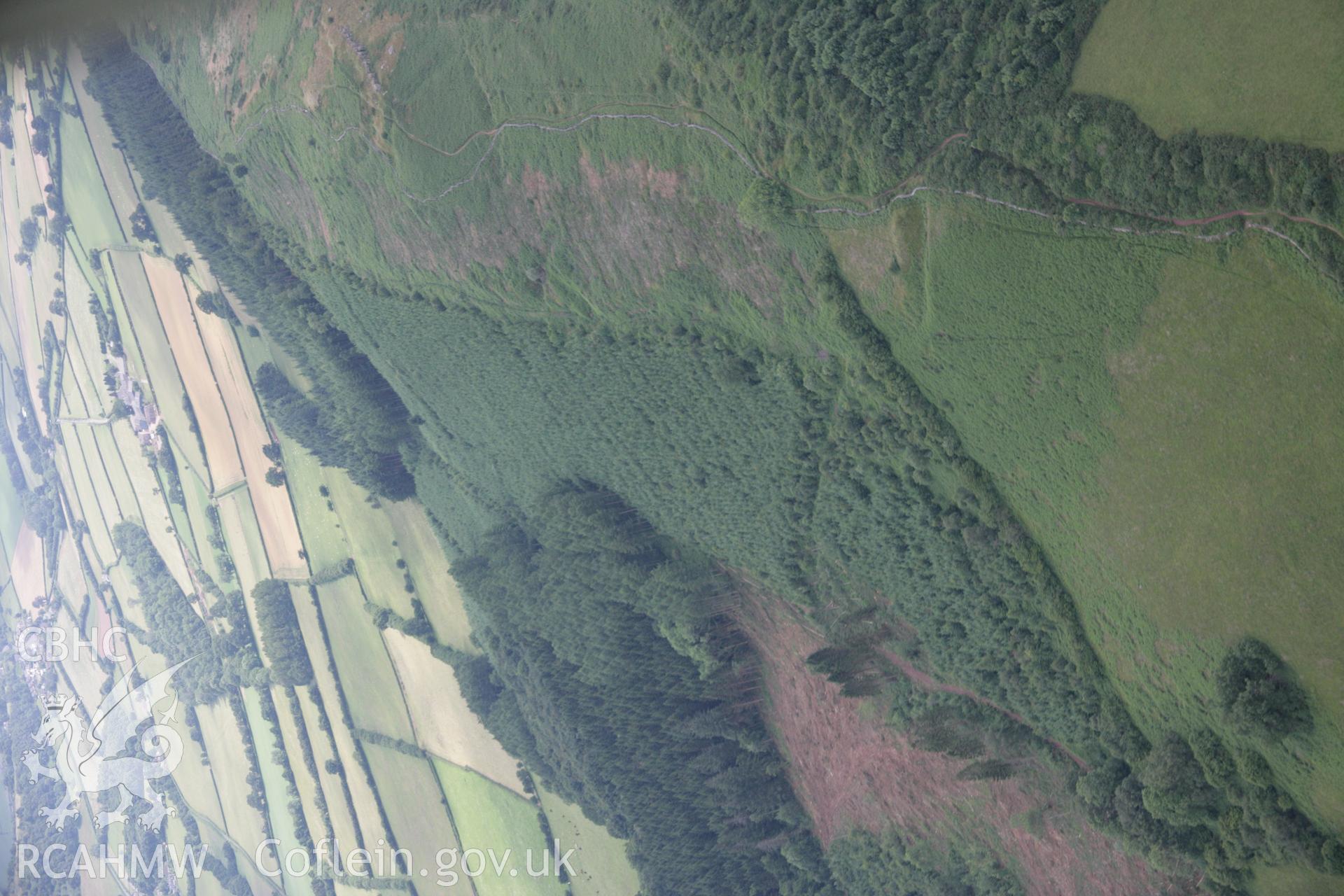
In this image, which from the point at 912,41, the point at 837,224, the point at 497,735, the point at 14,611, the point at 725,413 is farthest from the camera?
the point at 14,611

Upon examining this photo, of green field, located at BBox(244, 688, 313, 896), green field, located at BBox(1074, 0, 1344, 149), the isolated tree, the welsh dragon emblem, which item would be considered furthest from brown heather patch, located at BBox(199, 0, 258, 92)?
the isolated tree

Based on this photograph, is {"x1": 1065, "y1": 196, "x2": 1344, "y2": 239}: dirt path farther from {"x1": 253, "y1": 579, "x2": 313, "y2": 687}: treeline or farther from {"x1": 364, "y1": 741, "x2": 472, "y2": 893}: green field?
{"x1": 253, "y1": 579, "x2": 313, "y2": 687}: treeline

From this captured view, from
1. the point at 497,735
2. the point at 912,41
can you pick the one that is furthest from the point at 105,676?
the point at 912,41

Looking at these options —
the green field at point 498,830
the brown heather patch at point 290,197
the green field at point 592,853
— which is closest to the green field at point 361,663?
the green field at point 498,830

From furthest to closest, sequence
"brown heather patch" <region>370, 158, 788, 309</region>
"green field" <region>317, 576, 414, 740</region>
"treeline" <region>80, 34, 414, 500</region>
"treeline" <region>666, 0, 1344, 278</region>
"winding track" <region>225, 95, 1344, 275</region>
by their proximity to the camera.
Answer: "green field" <region>317, 576, 414, 740</region>
"treeline" <region>80, 34, 414, 500</region>
"brown heather patch" <region>370, 158, 788, 309</region>
"winding track" <region>225, 95, 1344, 275</region>
"treeline" <region>666, 0, 1344, 278</region>

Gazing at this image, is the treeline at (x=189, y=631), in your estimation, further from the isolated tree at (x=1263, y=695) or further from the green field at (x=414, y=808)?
the isolated tree at (x=1263, y=695)

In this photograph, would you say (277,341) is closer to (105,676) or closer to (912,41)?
(105,676)
